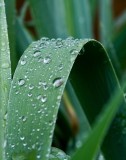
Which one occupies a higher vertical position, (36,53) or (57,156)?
(36,53)

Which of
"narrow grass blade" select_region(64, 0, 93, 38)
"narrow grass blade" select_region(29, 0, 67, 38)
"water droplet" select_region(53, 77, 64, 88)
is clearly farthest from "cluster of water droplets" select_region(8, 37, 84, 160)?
"narrow grass blade" select_region(64, 0, 93, 38)

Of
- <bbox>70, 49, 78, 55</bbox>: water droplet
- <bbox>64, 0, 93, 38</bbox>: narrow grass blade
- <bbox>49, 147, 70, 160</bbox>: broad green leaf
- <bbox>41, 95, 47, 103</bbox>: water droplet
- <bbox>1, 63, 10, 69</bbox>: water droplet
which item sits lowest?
Answer: <bbox>64, 0, 93, 38</bbox>: narrow grass blade

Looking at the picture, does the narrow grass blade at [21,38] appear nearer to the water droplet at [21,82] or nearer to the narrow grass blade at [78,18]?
the narrow grass blade at [78,18]

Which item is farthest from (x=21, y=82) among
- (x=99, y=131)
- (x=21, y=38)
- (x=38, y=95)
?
(x=21, y=38)

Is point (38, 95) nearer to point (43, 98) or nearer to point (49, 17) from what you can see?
point (43, 98)

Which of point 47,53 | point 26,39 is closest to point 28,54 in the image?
point 47,53

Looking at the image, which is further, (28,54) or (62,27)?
(62,27)

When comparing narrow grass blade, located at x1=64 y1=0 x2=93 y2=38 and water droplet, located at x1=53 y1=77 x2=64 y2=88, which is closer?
water droplet, located at x1=53 y1=77 x2=64 y2=88

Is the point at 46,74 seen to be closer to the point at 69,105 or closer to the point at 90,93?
the point at 90,93

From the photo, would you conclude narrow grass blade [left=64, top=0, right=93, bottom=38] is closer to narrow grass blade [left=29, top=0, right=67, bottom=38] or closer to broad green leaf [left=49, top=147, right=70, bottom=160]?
narrow grass blade [left=29, top=0, right=67, bottom=38]

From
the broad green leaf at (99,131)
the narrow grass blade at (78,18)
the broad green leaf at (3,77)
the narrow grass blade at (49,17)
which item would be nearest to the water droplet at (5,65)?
the broad green leaf at (3,77)

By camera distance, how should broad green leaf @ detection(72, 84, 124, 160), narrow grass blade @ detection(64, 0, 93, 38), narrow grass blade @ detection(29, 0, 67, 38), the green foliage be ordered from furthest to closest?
1. narrow grass blade @ detection(64, 0, 93, 38)
2. narrow grass blade @ detection(29, 0, 67, 38)
3. the green foliage
4. broad green leaf @ detection(72, 84, 124, 160)
